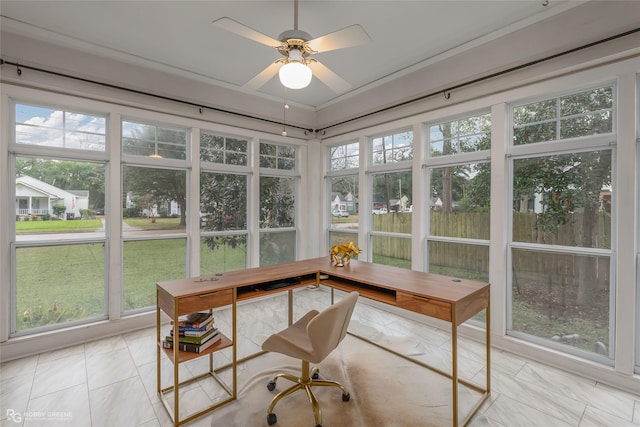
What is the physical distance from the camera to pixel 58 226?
307 centimetres

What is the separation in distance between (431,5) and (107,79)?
3342 mm

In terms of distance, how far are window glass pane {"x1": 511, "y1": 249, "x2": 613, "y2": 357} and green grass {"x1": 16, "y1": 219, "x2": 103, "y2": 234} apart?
15.1 feet

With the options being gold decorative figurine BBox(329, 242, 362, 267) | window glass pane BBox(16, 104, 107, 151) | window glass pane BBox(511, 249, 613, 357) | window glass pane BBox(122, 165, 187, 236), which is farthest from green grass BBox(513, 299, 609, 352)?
window glass pane BBox(16, 104, 107, 151)

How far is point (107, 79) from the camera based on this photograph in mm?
3129

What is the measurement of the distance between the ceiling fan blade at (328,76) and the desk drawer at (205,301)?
183cm

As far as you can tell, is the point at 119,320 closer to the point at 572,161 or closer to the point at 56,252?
the point at 56,252

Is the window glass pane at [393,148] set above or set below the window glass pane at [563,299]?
above

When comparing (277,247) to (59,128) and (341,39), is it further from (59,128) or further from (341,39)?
(341,39)

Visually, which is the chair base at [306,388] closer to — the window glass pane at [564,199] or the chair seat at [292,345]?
the chair seat at [292,345]

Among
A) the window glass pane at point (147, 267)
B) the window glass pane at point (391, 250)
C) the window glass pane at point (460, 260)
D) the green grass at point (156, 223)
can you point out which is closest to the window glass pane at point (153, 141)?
the green grass at point (156, 223)

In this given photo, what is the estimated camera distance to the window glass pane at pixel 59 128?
2.89 metres

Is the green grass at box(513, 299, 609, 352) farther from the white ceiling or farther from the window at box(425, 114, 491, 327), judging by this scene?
the white ceiling

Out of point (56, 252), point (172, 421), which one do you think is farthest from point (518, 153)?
point (56, 252)

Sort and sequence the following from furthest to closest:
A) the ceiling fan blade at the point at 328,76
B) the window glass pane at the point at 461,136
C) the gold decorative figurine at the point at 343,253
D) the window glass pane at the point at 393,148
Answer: the window glass pane at the point at 393,148, the window glass pane at the point at 461,136, the gold decorative figurine at the point at 343,253, the ceiling fan blade at the point at 328,76
